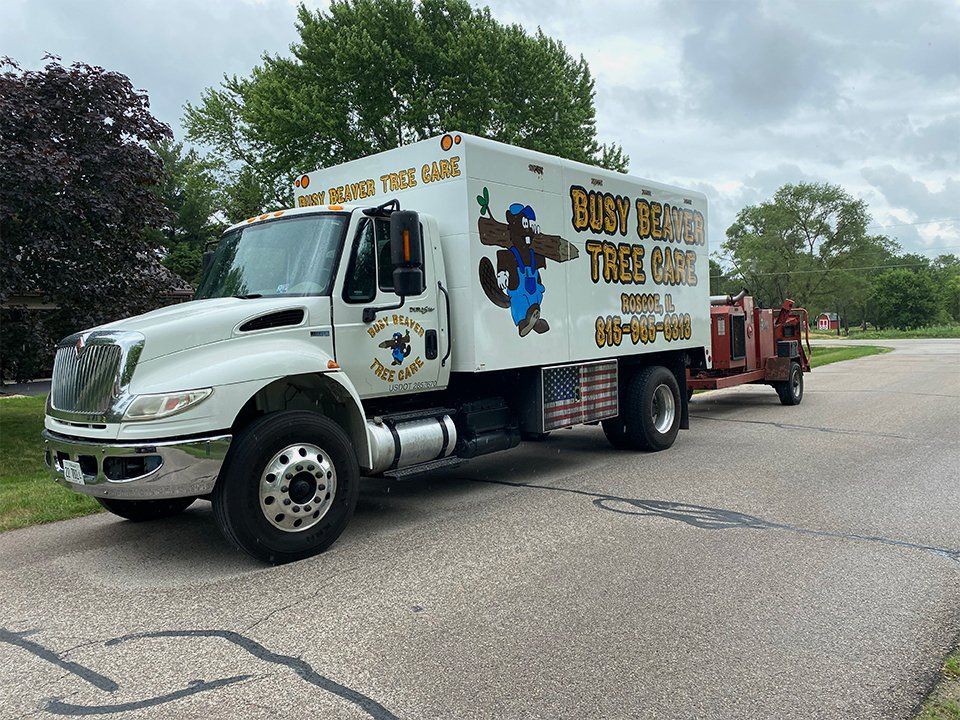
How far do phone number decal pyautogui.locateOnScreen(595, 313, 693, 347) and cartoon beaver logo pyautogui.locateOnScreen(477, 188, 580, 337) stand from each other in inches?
43.5

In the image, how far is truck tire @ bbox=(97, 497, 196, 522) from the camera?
21.0ft

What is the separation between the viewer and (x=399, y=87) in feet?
82.5

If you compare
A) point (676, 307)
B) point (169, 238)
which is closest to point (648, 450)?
point (676, 307)

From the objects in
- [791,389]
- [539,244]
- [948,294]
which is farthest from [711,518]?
[948,294]

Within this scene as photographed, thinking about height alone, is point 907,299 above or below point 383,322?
above

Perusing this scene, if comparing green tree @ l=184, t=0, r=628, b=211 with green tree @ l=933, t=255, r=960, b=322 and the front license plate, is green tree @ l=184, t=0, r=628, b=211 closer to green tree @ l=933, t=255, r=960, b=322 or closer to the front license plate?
the front license plate

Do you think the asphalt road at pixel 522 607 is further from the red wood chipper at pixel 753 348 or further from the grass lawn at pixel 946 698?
the red wood chipper at pixel 753 348

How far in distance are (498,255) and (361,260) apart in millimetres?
1557

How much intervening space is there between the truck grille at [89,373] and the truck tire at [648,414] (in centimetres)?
605

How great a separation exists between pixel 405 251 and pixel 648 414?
14.9 feet

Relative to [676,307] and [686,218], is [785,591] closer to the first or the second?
[676,307]

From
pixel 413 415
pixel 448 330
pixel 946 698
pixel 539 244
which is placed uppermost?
pixel 539 244

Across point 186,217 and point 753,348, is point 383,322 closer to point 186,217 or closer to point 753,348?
point 753,348

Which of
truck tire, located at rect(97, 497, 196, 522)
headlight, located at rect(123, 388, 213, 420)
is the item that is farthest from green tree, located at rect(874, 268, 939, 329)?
headlight, located at rect(123, 388, 213, 420)
